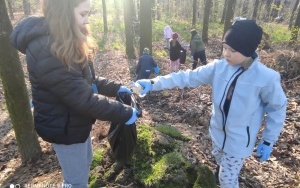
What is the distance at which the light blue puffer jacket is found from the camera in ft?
9.64

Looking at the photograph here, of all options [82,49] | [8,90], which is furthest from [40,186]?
[82,49]

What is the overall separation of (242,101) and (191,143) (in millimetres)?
1946

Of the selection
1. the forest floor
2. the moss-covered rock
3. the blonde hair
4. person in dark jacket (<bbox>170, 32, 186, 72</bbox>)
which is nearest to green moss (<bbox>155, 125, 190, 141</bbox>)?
the forest floor

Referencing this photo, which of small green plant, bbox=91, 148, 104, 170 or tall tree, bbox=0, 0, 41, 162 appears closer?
small green plant, bbox=91, 148, 104, 170

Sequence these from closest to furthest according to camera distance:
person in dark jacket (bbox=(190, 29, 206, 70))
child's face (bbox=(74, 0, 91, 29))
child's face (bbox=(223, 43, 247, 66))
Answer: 1. child's face (bbox=(74, 0, 91, 29))
2. child's face (bbox=(223, 43, 247, 66))
3. person in dark jacket (bbox=(190, 29, 206, 70))

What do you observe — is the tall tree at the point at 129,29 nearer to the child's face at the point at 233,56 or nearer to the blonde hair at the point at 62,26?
the child's face at the point at 233,56

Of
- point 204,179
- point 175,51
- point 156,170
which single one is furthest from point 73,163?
point 175,51

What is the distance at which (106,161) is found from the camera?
405cm

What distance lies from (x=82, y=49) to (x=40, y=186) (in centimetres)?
233

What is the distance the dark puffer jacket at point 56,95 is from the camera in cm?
225

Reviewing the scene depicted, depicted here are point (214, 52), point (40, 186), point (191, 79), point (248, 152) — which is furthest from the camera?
point (214, 52)

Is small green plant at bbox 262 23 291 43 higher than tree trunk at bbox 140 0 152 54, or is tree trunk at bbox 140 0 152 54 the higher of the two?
tree trunk at bbox 140 0 152 54

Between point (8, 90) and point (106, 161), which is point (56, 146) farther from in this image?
point (8, 90)

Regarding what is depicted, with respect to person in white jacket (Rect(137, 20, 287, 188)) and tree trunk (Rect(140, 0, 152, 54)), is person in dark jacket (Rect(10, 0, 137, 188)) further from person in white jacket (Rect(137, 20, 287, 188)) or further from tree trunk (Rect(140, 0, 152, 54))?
tree trunk (Rect(140, 0, 152, 54))
